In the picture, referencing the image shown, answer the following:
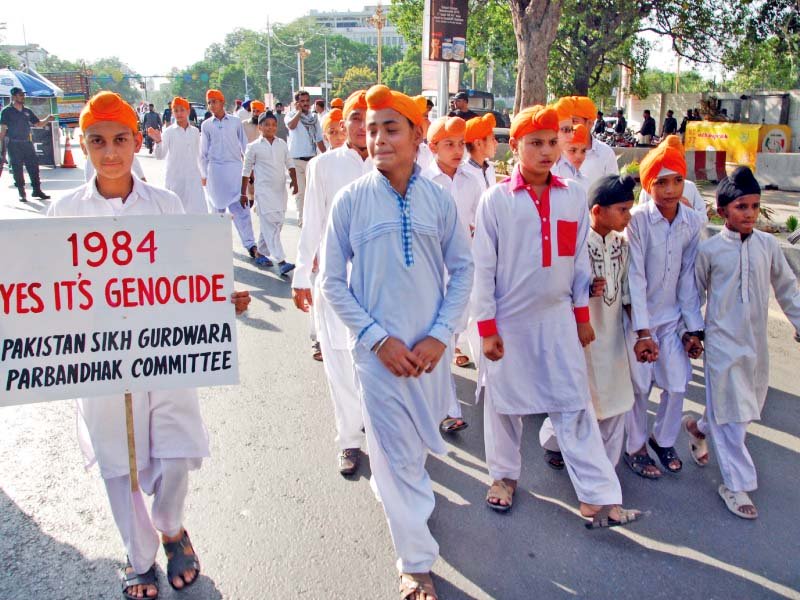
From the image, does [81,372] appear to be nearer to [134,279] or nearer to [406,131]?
[134,279]

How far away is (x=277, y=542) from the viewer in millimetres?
3381

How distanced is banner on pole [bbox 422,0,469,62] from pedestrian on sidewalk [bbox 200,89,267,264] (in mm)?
6792

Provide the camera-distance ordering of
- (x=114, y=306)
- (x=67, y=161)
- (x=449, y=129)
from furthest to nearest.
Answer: (x=67, y=161) < (x=449, y=129) < (x=114, y=306)

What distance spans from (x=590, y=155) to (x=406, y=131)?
3.40 m

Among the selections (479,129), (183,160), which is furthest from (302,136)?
(479,129)

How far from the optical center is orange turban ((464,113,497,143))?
556cm

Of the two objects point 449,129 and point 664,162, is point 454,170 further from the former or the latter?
point 664,162

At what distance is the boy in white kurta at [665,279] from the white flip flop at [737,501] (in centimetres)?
38

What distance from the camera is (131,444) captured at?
112 inches

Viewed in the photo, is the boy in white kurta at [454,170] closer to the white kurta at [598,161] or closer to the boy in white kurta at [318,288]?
the boy in white kurta at [318,288]

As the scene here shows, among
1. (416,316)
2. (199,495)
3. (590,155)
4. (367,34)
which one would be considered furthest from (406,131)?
(367,34)

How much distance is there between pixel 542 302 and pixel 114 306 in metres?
1.88

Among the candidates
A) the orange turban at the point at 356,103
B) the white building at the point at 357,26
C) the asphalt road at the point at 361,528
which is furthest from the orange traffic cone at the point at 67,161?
the white building at the point at 357,26

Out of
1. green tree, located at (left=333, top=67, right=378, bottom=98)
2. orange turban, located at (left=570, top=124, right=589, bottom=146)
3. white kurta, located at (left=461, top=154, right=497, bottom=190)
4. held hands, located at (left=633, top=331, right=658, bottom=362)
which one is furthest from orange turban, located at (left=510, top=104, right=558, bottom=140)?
green tree, located at (left=333, top=67, right=378, bottom=98)
